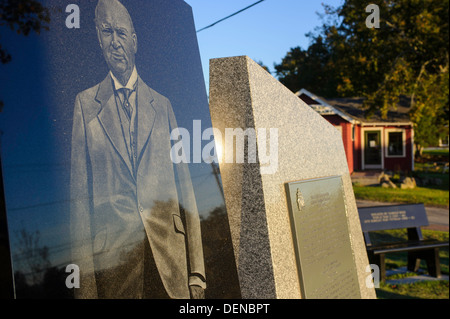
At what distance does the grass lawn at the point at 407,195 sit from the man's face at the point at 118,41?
13.6m

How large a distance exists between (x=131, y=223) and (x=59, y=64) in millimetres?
897

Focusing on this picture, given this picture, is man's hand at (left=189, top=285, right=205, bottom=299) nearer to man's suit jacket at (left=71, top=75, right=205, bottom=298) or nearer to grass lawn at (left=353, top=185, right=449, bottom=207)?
man's suit jacket at (left=71, top=75, right=205, bottom=298)

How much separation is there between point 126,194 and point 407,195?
50.6 ft

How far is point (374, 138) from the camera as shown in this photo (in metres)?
26.6

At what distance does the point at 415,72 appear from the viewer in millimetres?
19922

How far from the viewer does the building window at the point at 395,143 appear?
2602cm

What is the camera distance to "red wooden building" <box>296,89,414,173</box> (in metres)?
25.2

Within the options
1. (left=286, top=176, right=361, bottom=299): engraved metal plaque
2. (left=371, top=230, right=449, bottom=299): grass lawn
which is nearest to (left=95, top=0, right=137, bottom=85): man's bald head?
(left=286, top=176, right=361, bottom=299): engraved metal plaque

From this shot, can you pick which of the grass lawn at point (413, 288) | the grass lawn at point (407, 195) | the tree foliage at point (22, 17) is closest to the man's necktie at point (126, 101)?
the tree foliage at point (22, 17)

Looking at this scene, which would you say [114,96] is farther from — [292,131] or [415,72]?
[415,72]

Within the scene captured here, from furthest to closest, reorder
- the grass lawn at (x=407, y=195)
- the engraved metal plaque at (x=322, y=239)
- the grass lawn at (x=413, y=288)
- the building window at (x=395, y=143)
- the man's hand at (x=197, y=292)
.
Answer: the building window at (x=395, y=143) → the grass lawn at (x=407, y=195) → the grass lawn at (x=413, y=288) → the engraved metal plaque at (x=322, y=239) → the man's hand at (x=197, y=292)

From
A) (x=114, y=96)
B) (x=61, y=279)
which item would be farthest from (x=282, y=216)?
(x=61, y=279)

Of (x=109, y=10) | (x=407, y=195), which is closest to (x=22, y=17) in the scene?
(x=109, y=10)

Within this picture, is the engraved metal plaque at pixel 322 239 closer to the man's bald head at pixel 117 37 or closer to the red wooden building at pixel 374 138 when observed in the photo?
the man's bald head at pixel 117 37
